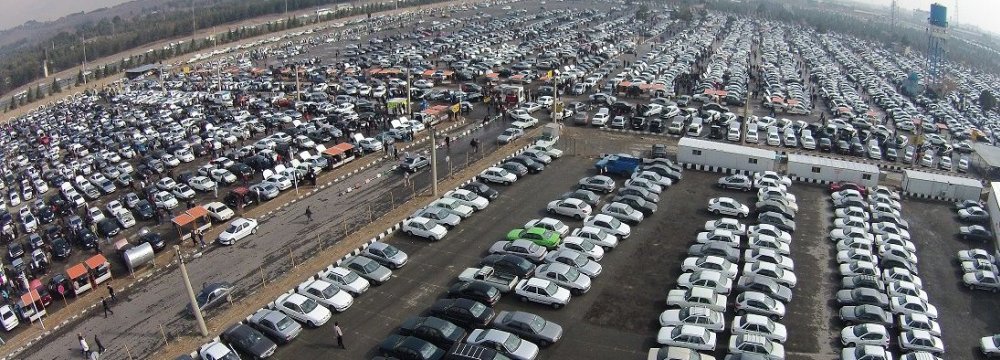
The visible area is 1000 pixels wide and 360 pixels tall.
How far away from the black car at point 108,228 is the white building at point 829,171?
140 feet

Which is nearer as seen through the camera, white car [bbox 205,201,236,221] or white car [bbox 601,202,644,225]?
white car [bbox 601,202,644,225]

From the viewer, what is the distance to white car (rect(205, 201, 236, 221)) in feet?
123

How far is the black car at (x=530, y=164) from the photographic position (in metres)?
42.4

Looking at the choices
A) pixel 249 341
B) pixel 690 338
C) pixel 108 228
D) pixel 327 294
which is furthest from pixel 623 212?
pixel 108 228

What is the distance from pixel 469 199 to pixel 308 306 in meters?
13.0

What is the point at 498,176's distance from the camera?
40.3m

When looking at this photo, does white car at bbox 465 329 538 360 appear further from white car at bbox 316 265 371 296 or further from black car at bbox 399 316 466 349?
white car at bbox 316 265 371 296

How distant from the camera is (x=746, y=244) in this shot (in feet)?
106

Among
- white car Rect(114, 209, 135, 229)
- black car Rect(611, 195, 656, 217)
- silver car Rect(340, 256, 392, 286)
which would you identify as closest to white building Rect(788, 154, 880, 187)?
black car Rect(611, 195, 656, 217)

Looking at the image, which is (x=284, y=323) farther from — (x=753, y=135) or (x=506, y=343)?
(x=753, y=135)

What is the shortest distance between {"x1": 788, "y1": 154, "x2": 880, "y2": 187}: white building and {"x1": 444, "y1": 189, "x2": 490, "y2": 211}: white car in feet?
67.7

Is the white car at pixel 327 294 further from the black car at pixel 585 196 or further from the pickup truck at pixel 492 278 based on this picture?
→ the black car at pixel 585 196

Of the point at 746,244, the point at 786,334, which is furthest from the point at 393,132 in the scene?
the point at 786,334

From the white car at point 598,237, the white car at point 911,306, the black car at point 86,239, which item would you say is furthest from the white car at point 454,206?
the white car at point 911,306
